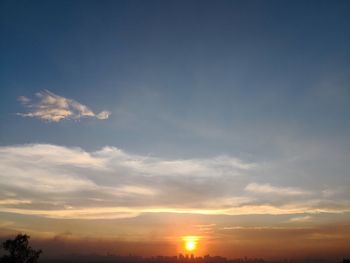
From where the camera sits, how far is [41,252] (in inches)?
2815

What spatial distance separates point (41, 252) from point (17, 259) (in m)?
4.38

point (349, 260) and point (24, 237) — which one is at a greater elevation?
point (24, 237)

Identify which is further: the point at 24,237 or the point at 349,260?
the point at 349,260

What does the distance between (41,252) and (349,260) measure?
78265mm

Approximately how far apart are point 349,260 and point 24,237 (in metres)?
81.8

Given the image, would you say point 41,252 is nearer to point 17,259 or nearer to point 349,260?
point 17,259

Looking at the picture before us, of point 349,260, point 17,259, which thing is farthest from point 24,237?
point 349,260

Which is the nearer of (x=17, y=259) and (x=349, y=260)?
(x=17, y=259)

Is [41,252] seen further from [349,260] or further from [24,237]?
[349,260]

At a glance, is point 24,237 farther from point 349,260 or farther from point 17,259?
point 349,260

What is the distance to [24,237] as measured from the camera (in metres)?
70.1

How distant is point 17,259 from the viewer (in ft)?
227

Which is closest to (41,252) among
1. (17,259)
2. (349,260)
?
(17,259)

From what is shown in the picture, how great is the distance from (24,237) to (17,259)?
4058 millimetres
